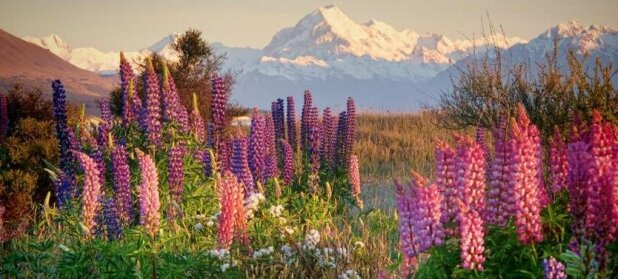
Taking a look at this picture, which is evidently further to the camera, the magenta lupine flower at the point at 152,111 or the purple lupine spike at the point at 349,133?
the purple lupine spike at the point at 349,133

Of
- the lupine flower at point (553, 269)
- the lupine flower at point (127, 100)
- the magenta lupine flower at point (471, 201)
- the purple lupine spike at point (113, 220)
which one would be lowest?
the purple lupine spike at point (113, 220)

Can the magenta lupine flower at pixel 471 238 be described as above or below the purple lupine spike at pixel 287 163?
above

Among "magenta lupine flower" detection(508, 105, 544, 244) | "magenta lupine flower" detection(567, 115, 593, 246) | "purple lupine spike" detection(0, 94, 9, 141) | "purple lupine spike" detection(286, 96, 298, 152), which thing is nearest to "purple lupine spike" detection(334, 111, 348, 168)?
"purple lupine spike" detection(286, 96, 298, 152)

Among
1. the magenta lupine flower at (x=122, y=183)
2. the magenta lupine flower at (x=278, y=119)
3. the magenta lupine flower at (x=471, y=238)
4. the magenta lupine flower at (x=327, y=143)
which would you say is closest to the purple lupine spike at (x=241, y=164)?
the magenta lupine flower at (x=122, y=183)

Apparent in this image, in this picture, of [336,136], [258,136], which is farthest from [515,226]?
[336,136]

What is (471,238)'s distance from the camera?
3227 millimetres

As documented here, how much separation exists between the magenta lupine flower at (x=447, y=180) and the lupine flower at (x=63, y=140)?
185 inches

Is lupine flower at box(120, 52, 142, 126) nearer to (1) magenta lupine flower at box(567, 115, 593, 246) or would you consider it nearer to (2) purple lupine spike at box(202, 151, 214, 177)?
(2) purple lupine spike at box(202, 151, 214, 177)

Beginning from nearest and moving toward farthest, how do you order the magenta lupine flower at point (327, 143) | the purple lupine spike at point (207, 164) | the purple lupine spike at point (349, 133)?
the purple lupine spike at point (207, 164) < the magenta lupine flower at point (327, 143) < the purple lupine spike at point (349, 133)

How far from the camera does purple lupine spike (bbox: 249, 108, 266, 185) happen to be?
8.11 metres

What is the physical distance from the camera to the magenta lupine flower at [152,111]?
22.8 feet

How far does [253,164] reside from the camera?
822cm

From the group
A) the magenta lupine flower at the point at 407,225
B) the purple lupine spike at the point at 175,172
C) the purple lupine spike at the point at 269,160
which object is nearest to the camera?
the magenta lupine flower at the point at 407,225

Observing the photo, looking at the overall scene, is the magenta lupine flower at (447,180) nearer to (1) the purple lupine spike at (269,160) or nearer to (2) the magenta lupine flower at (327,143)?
(1) the purple lupine spike at (269,160)
